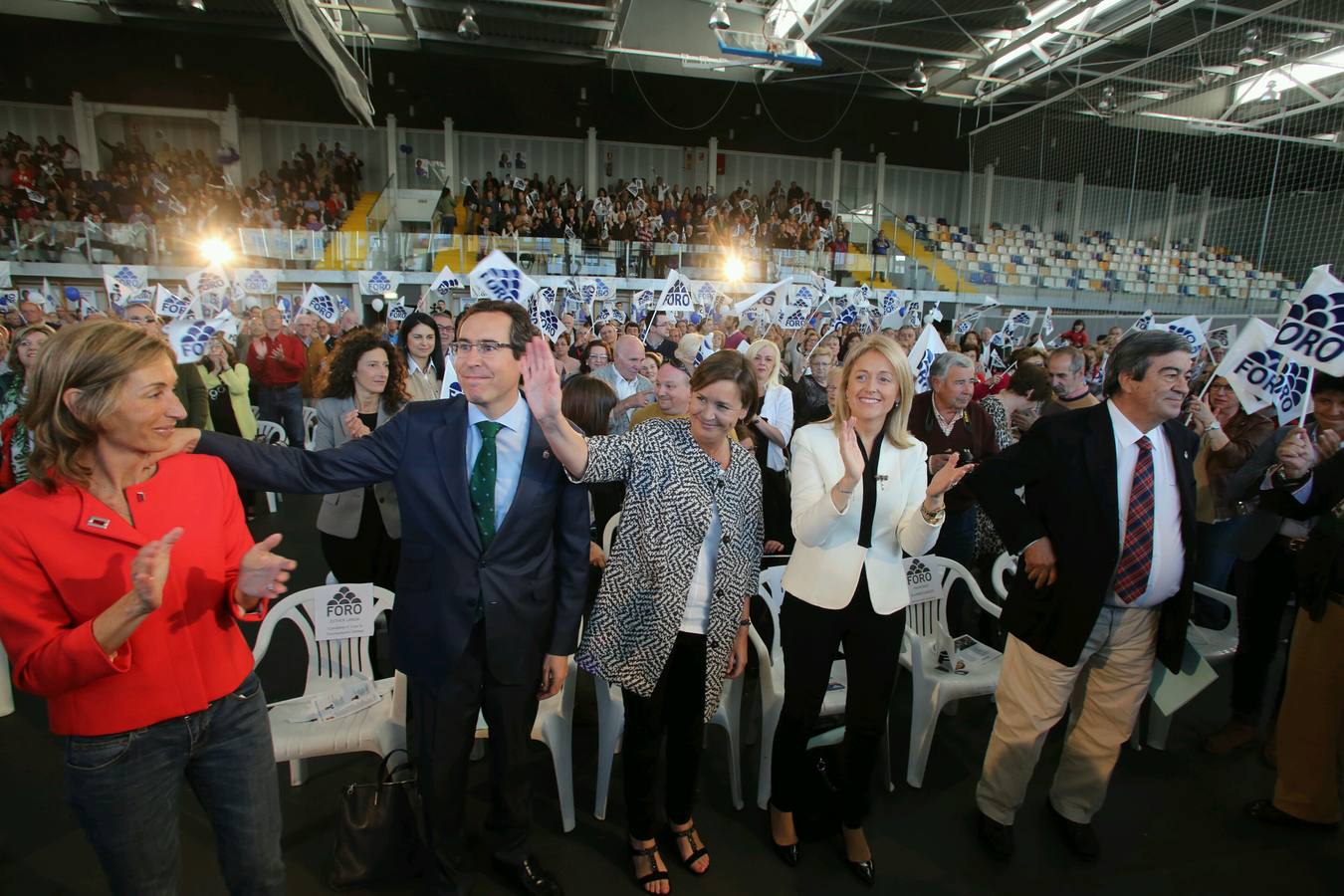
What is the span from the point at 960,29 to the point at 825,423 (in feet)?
48.9

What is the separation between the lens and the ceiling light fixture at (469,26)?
13.5m

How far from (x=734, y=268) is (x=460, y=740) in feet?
48.5

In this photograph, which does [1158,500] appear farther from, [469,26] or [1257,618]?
[469,26]

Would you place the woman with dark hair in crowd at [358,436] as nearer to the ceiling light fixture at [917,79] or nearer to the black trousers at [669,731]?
the black trousers at [669,731]

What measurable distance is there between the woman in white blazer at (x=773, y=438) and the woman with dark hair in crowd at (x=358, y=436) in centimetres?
A: 207

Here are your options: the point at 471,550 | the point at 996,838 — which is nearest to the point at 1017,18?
the point at 996,838

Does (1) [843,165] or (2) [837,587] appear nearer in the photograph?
(2) [837,587]

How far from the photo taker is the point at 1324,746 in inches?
108

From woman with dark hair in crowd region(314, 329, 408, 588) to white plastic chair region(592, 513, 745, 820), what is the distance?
4.11 feet

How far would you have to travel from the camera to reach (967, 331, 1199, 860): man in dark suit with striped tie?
7.85 ft

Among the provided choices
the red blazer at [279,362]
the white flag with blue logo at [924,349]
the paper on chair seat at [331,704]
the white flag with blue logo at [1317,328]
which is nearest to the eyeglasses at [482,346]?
the paper on chair seat at [331,704]

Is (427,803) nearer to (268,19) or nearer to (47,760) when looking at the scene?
(47,760)

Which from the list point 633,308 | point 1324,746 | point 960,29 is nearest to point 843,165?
point 960,29

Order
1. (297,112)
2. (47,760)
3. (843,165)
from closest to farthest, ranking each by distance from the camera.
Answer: (47,760) → (297,112) → (843,165)
